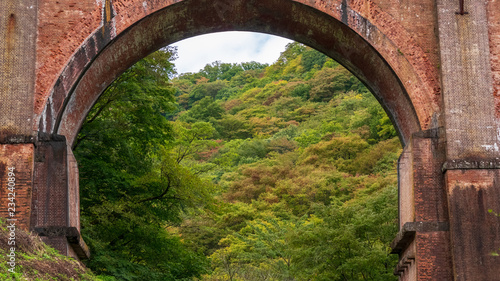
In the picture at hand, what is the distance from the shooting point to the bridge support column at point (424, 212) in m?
8.75

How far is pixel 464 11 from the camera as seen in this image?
9.59 meters

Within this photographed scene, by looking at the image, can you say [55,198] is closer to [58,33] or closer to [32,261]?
[32,261]

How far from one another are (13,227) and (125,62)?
3551 millimetres

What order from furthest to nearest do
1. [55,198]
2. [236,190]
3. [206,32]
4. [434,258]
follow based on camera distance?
[236,190]
[206,32]
[55,198]
[434,258]

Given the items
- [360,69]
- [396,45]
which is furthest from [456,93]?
[360,69]

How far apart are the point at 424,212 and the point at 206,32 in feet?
15.8

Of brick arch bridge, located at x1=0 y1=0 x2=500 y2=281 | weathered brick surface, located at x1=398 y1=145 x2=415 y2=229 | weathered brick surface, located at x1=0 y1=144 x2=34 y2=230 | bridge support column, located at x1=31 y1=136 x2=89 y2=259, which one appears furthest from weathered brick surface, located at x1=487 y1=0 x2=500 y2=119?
weathered brick surface, located at x1=0 y1=144 x2=34 y2=230

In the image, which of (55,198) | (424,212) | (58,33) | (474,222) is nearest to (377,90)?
(424,212)

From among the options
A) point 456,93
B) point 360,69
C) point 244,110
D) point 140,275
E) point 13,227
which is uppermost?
point 244,110

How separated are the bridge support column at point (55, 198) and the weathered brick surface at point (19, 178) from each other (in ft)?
0.50

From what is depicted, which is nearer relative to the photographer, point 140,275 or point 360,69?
point 360,69

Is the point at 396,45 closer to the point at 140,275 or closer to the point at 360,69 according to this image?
the point at 360,69

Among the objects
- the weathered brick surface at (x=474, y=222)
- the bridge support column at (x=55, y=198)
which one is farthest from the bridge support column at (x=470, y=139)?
the bridge support column at (x=55, y=198)

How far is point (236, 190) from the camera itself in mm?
34844
